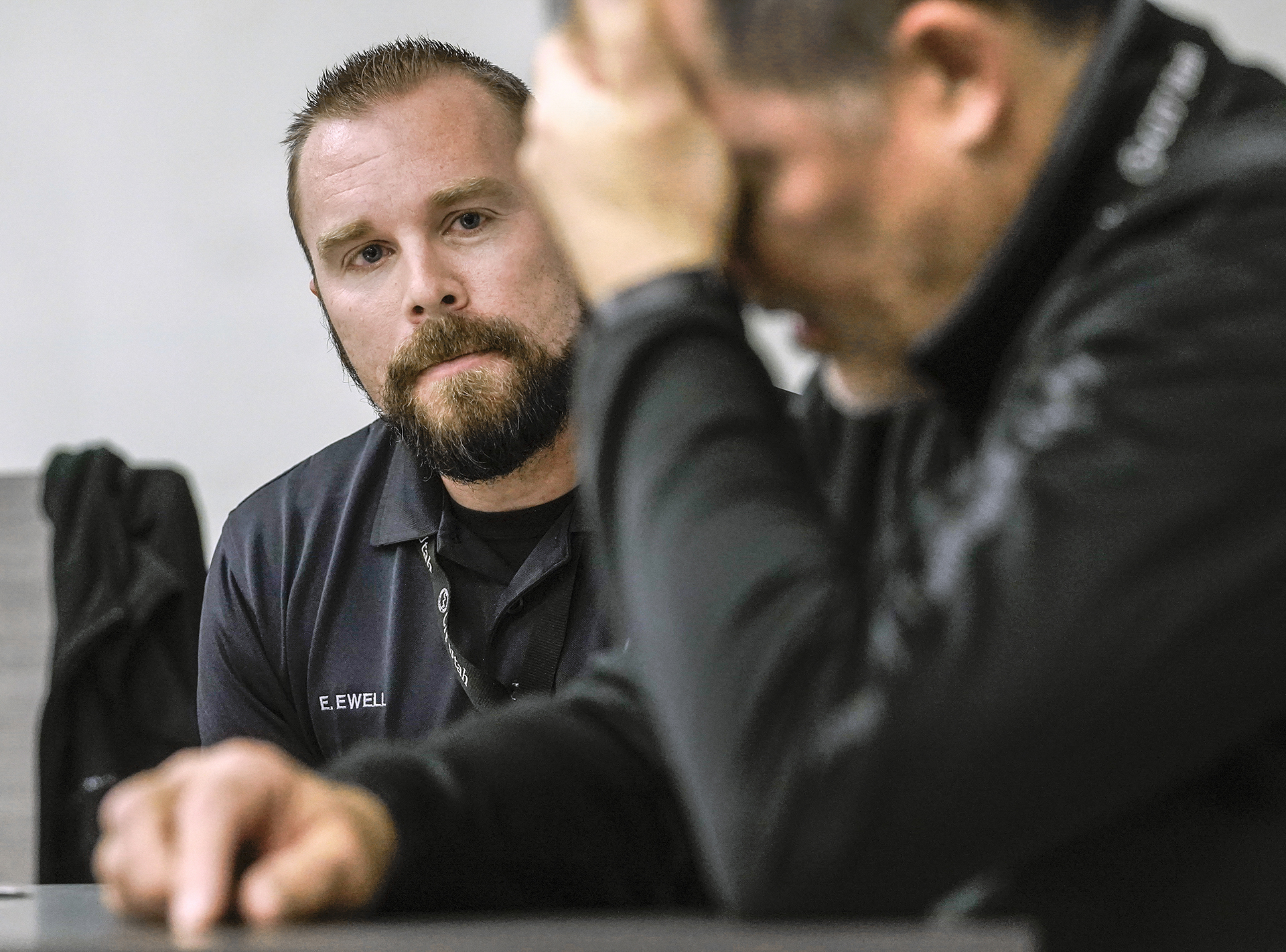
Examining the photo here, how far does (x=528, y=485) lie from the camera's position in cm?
165

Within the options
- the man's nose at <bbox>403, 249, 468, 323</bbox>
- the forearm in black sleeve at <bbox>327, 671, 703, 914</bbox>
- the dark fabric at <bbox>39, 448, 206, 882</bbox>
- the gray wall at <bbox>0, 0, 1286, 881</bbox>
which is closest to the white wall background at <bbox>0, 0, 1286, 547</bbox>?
Result: the gray wall at <bbox>0, 0, 1286, 881</bbox>

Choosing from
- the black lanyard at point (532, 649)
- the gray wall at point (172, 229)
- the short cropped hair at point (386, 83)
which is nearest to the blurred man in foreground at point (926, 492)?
the black lanyard at point (532, 649)

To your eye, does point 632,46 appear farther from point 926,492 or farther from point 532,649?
point 532,649

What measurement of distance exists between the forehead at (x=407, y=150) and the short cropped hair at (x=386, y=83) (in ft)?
0.04

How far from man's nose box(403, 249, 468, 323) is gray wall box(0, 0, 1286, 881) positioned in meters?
1.31

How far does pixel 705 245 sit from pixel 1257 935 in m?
0.35

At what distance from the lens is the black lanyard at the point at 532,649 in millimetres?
1455

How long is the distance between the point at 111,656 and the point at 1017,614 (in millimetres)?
1851

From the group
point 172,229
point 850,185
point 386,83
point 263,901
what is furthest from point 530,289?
point 172,229

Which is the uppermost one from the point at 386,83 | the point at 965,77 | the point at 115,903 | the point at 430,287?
the point at 386,83

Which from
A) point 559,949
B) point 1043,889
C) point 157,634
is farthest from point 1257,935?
point 157,634

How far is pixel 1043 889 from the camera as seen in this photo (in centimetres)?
52

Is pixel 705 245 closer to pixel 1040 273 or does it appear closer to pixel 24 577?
pixel 1040 273

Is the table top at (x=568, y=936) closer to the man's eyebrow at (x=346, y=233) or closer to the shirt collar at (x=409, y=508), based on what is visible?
the shirt collar at (x=409, y=508)
